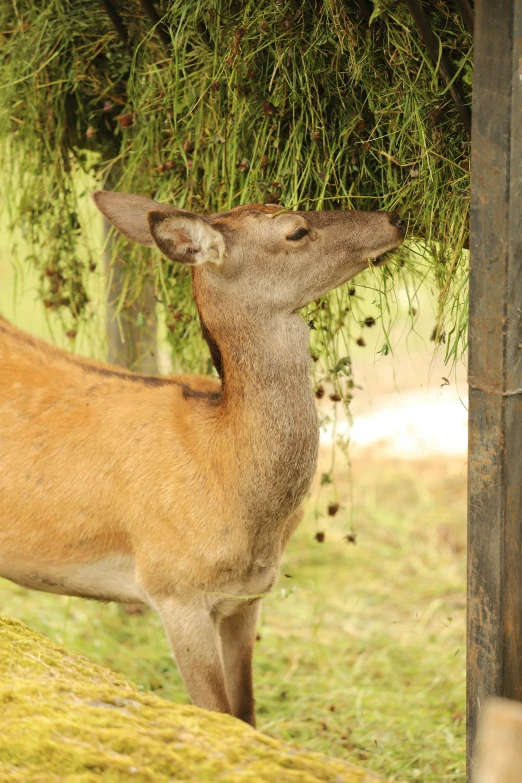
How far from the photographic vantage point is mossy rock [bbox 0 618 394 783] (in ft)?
7.13

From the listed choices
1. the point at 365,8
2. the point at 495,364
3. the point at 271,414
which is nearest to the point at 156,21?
the point at 365,8

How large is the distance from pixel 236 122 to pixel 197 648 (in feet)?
6.50

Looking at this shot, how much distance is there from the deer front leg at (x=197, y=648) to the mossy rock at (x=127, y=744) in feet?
3.05

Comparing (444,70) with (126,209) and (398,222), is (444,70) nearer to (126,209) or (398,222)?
(398,222)

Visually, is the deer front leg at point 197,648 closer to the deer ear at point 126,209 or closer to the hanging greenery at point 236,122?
the hanging greenery at point 236,122

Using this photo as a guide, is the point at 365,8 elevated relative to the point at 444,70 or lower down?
elevated

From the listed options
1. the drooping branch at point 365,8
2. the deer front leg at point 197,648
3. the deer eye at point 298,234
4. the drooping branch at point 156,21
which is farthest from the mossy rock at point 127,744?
the drooping branch at point 156,21

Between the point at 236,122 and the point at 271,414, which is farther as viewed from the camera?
the point at 236,122

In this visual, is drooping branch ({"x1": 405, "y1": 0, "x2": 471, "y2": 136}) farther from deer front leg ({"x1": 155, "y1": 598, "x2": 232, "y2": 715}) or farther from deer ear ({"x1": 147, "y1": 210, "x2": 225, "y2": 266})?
deer front leg ({"x1": 155, "y1": 598, "x2": 232, "y2": 715})

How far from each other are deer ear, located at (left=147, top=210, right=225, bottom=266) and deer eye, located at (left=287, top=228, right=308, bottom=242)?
26cm

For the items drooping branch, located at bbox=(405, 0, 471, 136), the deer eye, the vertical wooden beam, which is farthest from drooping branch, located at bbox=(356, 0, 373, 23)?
the deer eye

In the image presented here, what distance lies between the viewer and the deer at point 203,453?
3.49 meters

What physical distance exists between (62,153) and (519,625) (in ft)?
10.2

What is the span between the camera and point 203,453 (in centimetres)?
362
